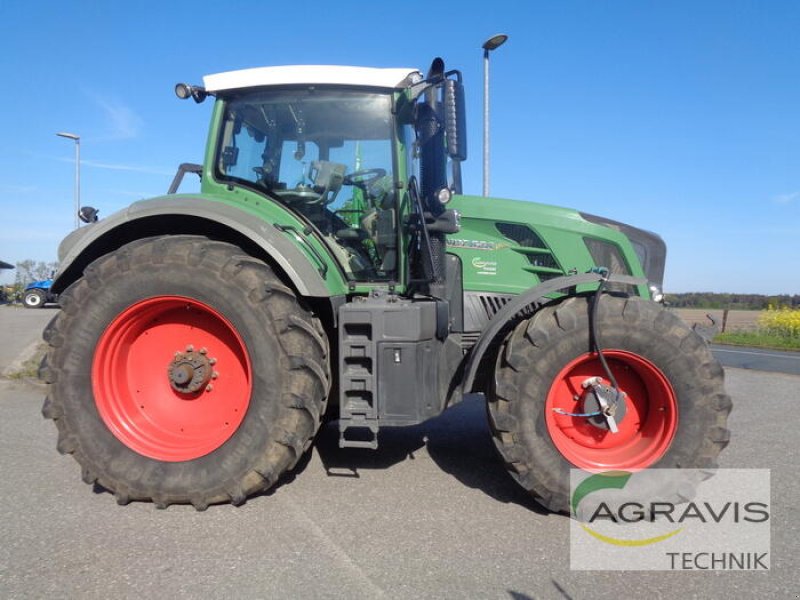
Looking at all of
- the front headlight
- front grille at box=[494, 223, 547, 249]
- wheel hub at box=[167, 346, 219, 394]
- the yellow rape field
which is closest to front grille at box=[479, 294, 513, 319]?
front grille at box=[494, 223, 547, 249]

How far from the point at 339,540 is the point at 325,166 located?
2219mm

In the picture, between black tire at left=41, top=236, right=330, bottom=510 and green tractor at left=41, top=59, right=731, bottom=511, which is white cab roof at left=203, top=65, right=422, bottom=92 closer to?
green tractor at left=41, top=59, right=731, bottom=511

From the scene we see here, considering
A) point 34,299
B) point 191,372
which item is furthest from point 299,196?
point 34,299

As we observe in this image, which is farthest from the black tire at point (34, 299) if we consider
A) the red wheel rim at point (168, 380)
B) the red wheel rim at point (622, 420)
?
the red wheel rim at point (622, 420)

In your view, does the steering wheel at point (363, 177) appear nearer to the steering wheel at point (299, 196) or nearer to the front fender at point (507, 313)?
the steering wheel at point (299, 196)

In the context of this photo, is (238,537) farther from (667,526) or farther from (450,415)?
(450,415)

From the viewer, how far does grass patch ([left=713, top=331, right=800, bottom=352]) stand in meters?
15.8

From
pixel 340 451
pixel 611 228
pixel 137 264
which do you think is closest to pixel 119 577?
pixel 137 264

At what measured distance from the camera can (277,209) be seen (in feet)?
11.4

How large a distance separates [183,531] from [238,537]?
300 mm

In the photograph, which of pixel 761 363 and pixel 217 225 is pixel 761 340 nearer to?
pixel 761 363

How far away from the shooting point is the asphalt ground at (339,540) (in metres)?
2.26

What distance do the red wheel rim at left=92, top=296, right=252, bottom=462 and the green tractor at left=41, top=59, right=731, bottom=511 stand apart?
12 mm

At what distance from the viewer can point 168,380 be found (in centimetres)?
340
